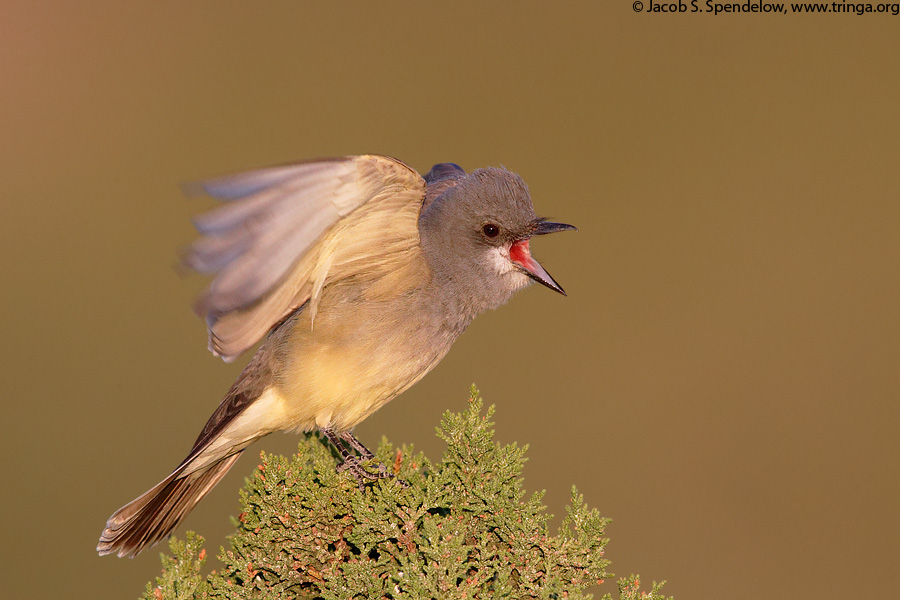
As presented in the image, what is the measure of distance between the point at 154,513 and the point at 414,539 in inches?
62.7

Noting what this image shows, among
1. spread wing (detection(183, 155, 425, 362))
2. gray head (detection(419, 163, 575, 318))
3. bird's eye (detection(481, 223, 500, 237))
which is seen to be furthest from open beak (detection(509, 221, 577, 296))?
spread wing (detection(183, 155, 425, 362))

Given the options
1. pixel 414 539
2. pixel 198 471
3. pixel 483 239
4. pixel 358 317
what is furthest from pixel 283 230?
pixel 198 471

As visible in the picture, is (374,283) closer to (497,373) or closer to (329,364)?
(329,364)

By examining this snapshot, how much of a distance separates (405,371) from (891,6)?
1069cm

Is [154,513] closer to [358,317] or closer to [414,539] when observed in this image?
[358,317]

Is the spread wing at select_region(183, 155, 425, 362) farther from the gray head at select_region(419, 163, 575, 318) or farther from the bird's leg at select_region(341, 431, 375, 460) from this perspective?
the bird's leg at select_region(341, 431, 375, 460)

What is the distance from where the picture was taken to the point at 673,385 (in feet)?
30.5

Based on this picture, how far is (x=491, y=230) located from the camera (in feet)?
13.6

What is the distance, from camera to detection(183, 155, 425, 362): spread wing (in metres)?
3.25

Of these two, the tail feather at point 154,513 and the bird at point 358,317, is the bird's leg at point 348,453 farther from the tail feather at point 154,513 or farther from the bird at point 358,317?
the tail feather at point 154,513

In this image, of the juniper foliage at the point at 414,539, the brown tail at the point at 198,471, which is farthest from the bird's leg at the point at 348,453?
the juniper foliage at the point at 414,539

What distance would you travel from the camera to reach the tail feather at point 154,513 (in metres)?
3.86

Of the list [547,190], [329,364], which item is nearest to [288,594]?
[329,364]

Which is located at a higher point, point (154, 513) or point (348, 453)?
point (348, 453)
